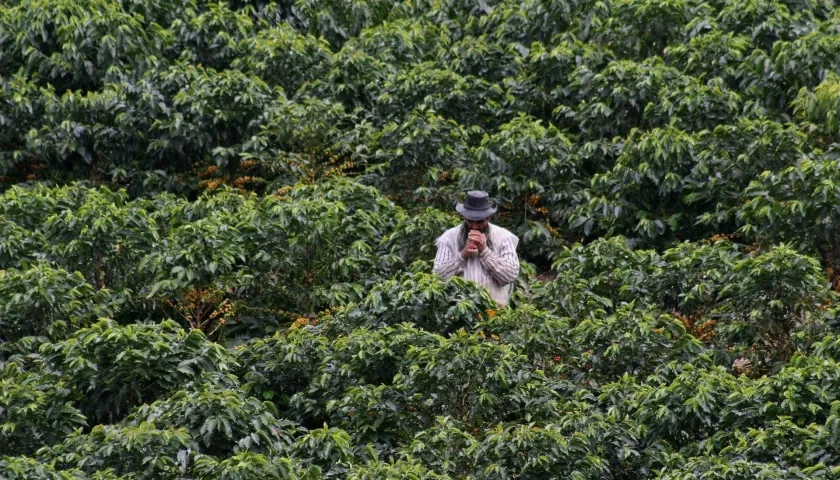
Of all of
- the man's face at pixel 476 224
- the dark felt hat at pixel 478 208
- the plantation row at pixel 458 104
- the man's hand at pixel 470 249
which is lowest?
the plantation row at pixel 458 104

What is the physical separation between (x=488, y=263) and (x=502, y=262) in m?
0.12

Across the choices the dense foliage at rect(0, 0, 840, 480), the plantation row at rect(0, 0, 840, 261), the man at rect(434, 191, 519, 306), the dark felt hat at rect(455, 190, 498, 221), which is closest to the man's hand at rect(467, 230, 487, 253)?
the man at rect(434, 191, 519, 306)

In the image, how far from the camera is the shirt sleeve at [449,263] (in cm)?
1702

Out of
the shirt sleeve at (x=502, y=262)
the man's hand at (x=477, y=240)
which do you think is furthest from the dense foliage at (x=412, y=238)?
the man's hand at (x=477, y=240)

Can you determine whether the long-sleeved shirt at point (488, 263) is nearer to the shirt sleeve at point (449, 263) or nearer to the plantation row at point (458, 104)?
the shirt sleeve at point (449, 263)

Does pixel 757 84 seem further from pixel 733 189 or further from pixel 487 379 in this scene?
pixel 487 379

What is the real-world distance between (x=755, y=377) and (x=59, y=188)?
23.0ft

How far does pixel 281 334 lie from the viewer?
1678 centimetres

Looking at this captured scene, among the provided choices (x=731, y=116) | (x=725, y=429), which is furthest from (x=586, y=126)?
(x=725, y=429)

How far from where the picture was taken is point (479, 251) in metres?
16.9

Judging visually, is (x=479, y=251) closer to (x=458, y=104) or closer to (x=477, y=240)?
(x=477, y=240)

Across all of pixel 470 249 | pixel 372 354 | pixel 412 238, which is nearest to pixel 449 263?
pixel 470 249

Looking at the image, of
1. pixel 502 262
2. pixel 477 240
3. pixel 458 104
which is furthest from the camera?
pixel 458 104

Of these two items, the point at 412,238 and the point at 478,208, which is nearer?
the point at 478,208
